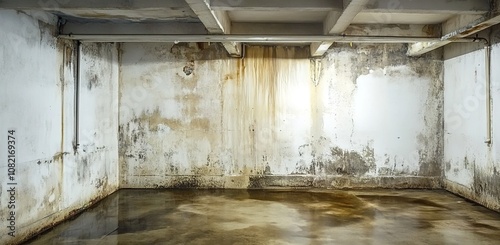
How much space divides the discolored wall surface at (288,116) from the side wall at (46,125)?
1034 mm

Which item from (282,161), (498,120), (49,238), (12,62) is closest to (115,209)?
(49,238)

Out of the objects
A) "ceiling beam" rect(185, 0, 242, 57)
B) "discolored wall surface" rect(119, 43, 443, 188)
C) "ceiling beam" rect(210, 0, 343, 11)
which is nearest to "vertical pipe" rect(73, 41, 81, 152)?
"discolored wall surface" rect(119, 43, 443, 188)

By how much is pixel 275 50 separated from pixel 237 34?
1851mm

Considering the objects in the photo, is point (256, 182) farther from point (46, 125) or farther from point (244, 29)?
point (46, 125)

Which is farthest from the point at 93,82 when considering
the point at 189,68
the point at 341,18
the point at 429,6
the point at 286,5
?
the point at 429,6

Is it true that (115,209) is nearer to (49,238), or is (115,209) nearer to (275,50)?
(49,238)

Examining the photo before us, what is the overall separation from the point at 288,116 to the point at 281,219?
91.1 inches

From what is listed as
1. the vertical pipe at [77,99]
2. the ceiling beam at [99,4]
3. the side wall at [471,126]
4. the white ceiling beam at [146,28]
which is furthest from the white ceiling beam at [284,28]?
the side wall at [471,126]

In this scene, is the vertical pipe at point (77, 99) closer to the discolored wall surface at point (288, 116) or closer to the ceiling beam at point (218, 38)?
the ceiling beam at point (218, 38)

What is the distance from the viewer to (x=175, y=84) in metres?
6.36

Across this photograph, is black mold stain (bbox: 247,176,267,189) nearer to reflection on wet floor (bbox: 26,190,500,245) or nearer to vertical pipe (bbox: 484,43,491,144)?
reflection on wet floor (bbox: 26,190,500,245)

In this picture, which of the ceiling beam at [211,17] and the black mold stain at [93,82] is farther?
the black mold stain at [93,82]

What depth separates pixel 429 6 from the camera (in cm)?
368

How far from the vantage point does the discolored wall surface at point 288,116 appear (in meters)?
6.32
